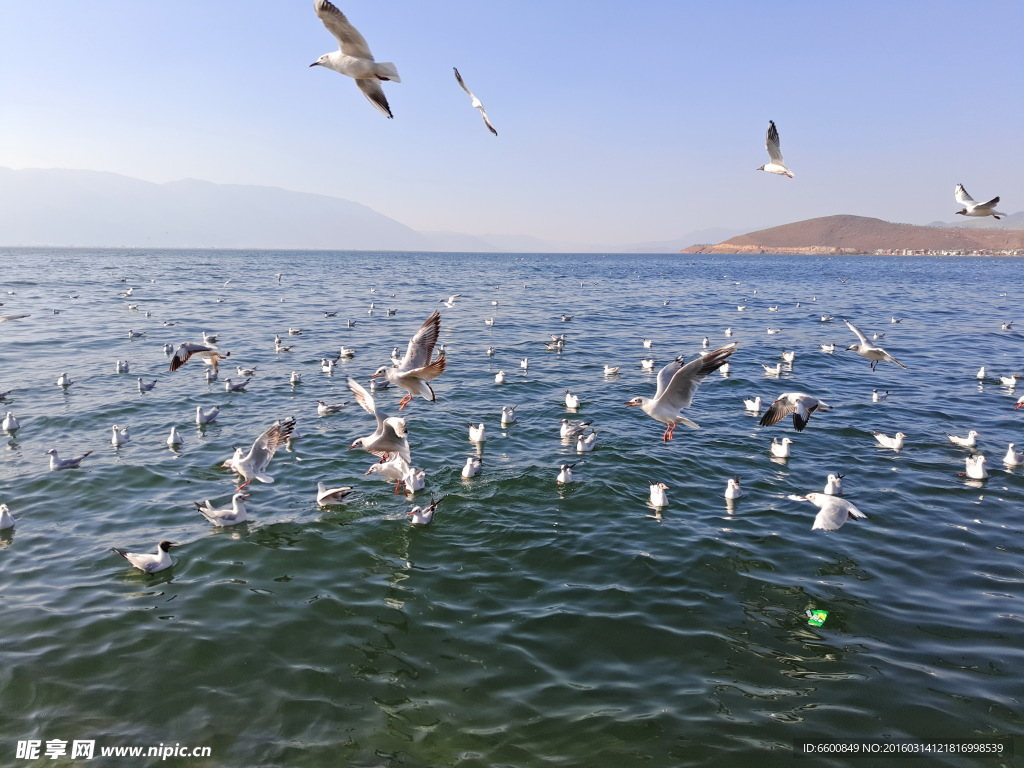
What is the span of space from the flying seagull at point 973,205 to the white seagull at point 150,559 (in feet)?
59.8

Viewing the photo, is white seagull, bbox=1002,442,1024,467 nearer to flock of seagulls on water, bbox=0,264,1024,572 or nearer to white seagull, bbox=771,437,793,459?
flock of seagulls on water, bbox=0,264,1024,572

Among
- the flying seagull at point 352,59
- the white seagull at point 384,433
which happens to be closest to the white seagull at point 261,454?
the white seagull at point 384,433

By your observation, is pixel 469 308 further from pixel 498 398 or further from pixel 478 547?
pixel 478 547

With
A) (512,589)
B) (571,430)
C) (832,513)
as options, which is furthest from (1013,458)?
(512,589)

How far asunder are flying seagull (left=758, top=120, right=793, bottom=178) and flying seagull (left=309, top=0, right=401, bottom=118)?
36.3 ft

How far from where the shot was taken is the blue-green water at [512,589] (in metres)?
5.98

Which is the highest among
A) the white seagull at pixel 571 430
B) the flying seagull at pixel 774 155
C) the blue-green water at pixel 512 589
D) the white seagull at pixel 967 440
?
the flying seagull at pixel 774 155

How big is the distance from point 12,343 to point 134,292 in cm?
2347

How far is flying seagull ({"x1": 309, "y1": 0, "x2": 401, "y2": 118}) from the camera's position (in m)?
7.57

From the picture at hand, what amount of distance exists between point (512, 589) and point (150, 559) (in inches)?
214

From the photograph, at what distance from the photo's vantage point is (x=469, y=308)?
4075 centimetres

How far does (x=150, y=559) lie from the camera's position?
28.2 ft

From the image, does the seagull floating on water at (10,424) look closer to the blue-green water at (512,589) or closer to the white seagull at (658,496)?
the blue-green water at (512,589)

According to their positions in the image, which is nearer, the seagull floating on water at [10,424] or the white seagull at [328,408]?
the seagull floating on water at [10,424]
